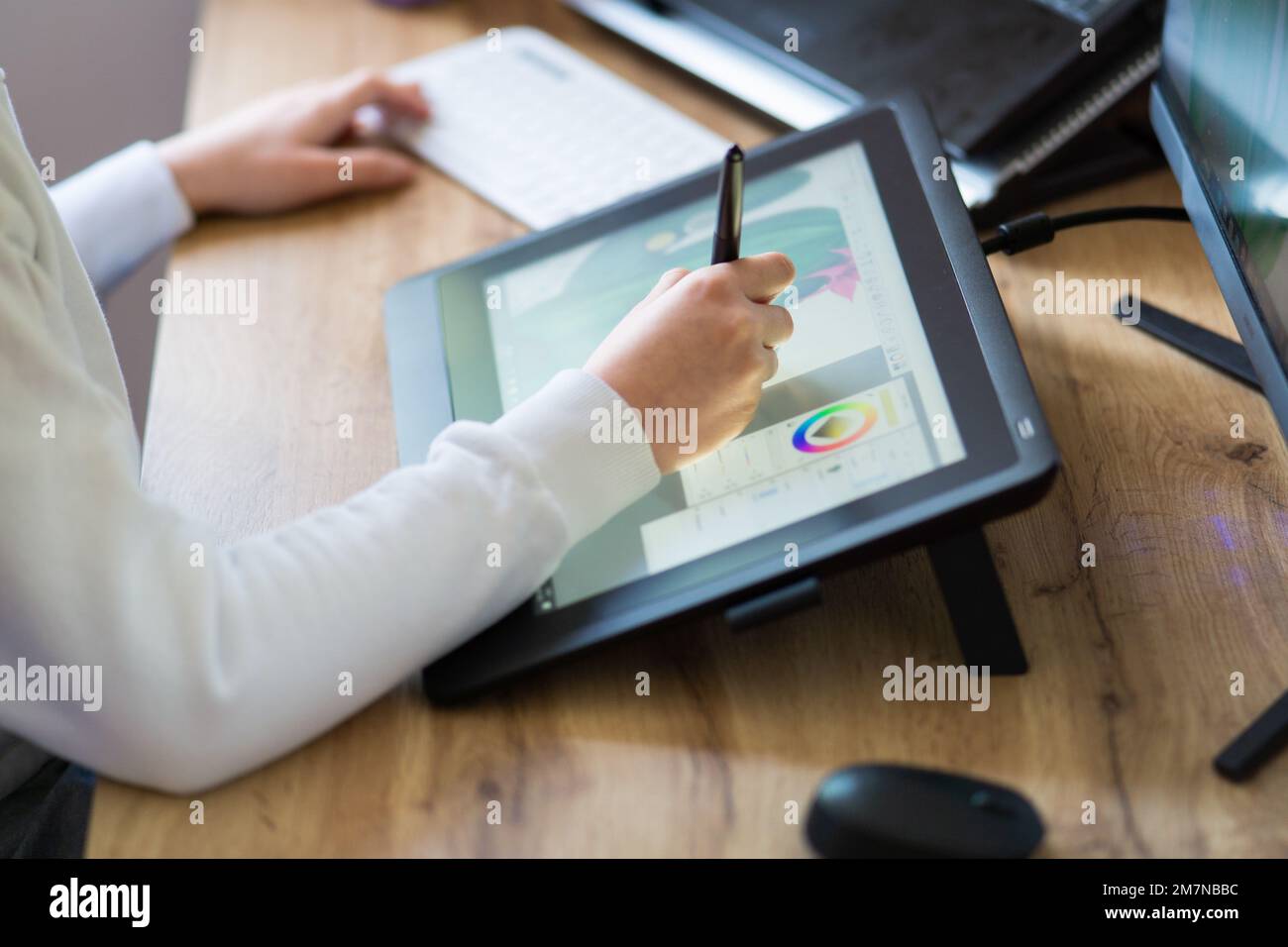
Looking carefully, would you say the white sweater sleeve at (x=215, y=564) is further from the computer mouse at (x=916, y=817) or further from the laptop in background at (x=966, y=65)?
the laptop in background at (x=966, y=65)

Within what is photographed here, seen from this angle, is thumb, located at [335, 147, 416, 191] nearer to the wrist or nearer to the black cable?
the wrist

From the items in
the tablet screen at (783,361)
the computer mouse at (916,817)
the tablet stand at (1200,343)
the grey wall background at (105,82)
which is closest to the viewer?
the computer mouse at (916,817)

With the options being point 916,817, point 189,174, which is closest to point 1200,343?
point 916,817

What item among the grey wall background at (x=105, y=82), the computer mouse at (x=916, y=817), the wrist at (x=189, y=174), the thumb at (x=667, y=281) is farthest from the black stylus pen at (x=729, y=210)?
the grey wall background at (x=105, y=82)

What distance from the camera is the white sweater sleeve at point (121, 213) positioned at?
2.90 ft

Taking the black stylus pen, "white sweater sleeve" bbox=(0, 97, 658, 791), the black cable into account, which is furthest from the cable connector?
"white sweater sleeve" bbox=(0, 97, 658, 791)

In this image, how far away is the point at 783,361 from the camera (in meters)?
0.65

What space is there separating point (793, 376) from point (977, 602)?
0.16 meters

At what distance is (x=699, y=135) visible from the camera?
93cm

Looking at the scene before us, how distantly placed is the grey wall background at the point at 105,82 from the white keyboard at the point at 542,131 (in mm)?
582

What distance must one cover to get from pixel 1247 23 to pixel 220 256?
27.5 inches

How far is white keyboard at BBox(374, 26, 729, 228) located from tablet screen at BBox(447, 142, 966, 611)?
158mm

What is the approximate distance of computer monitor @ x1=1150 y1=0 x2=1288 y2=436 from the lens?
56 cm
